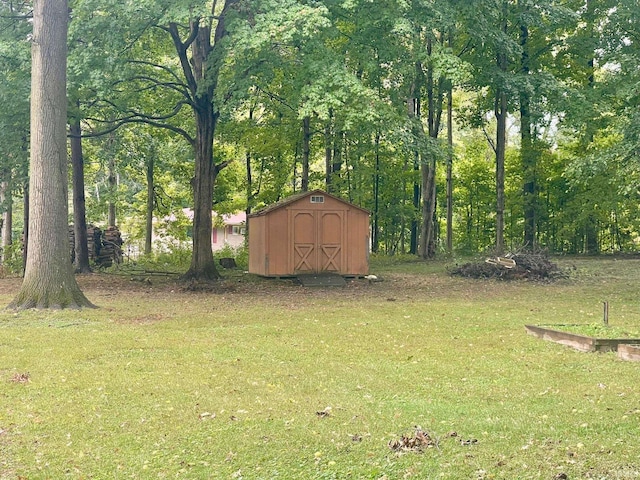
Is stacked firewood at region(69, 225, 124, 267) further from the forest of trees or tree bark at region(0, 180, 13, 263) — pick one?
the forest of trees

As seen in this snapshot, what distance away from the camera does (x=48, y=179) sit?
12.3 meters

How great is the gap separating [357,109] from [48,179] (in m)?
7.21

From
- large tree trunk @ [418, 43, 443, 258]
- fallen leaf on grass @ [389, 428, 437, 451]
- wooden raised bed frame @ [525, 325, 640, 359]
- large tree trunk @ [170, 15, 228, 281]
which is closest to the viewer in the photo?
fallen leaf on grass @ [389, 428, 437, 451]

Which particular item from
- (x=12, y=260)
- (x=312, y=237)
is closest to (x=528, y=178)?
(x=312, y=237)

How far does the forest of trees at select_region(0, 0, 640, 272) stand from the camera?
15.3 metres

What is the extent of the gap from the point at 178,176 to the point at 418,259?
12337mm

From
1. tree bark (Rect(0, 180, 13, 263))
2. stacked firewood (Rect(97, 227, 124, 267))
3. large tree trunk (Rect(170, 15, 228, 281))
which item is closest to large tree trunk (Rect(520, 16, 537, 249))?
large tree trunk (Rect(170, 15, 228, 281))

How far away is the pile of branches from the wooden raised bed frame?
10142mm

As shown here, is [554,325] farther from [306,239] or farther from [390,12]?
[306,239]

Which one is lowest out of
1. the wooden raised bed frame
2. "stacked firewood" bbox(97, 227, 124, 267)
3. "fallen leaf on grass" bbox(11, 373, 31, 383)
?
"fallen leaf on grass" bbox(11, 373, 31, 383)

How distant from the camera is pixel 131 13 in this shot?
47.2 ft

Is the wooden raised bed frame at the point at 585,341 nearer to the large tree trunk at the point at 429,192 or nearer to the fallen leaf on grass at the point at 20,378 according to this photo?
the fallen leaf on grass at the point at 20,378

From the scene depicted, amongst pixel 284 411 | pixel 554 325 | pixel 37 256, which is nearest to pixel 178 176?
pixel 37 256

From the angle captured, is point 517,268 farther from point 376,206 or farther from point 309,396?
point 309,396
